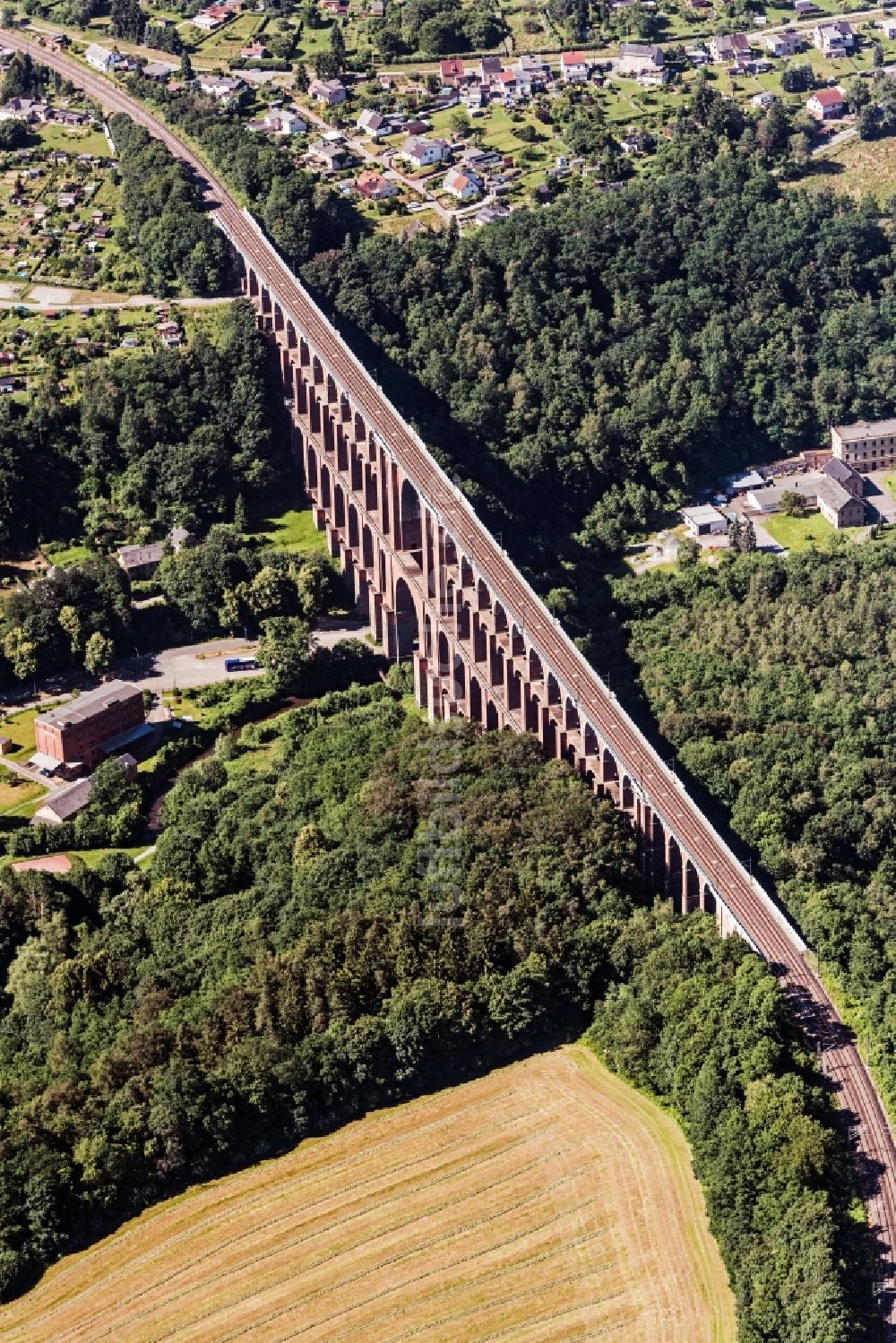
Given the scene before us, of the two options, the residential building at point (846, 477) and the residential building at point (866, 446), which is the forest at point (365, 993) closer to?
the residential building at point (846, 477)

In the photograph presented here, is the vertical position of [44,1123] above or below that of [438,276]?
below

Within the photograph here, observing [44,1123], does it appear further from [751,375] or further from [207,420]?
[751,375]

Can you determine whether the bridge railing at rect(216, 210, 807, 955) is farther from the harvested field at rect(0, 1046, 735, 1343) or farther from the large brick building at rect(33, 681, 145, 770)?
the large brick building at rect(33, 681, 145, 770)

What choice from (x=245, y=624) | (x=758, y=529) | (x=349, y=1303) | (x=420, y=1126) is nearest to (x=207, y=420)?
(x=245, y=624)

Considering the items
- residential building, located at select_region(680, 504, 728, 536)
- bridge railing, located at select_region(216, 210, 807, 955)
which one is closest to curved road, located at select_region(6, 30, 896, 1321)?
bridge railing, located at select_region(216, 210, 807, 955)

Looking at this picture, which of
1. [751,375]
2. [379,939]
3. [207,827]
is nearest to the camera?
[379,939]

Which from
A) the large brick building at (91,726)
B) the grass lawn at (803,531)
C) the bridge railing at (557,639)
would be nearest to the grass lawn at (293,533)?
the bridge railing at (557,639)

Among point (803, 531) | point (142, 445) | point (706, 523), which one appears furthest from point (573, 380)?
point (142, 445)
